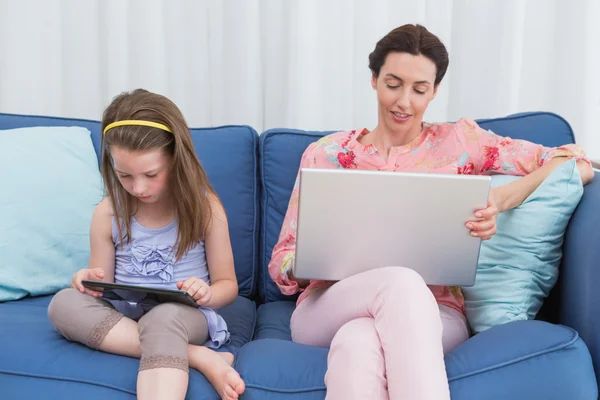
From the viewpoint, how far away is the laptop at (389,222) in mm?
1258

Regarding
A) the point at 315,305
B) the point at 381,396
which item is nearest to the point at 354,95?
the point at 315,305

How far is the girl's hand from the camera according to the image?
55.7 inches

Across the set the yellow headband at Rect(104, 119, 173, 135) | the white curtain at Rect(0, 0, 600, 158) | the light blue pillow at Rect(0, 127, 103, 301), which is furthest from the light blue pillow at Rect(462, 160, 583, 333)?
the light blue pillow at Rect(0, 127, 103, 301)

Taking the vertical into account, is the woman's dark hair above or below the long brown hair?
above

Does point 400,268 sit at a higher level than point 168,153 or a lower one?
lower

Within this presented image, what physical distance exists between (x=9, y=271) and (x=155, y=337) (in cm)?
61

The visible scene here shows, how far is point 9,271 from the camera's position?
1.74m

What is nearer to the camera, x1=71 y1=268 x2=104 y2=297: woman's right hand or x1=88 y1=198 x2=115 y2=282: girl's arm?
x1=71 y1=268 x2=104 y2=297: woman's right hand

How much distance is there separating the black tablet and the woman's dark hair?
0.73 meters

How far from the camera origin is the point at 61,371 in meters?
1.33

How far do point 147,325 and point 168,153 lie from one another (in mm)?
376

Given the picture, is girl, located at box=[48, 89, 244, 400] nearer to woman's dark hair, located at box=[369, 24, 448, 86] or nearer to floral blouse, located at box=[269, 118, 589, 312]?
floral blouse, located at box=[269, 118, 589, 312]

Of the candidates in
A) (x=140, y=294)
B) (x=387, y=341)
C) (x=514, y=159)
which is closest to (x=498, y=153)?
(x=514, y=159)

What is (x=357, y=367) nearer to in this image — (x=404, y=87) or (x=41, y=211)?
(x=404, y=87)
